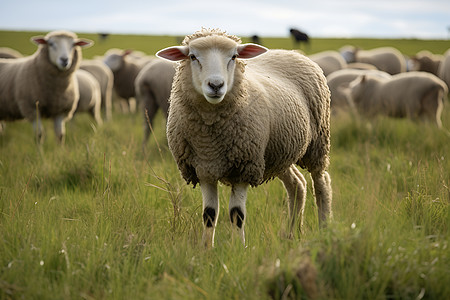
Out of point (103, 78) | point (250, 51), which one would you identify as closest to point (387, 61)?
point (103, 78)

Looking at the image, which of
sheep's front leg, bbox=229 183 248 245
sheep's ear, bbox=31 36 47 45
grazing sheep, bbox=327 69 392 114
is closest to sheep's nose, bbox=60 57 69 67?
sheep's ear, bbox=31 36 47 45

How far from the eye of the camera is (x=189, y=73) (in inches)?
112

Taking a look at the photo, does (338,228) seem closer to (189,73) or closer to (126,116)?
(189,73)

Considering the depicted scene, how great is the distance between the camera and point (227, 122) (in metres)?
2.84

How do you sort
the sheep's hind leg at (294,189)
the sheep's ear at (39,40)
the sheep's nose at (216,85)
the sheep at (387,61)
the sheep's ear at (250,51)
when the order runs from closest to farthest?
1. the sheep's nose at (216,85)
2. the sheep's ear at (250,51)
3. the sheep's hind leg at (294,189)
4. the sheep's ear at (39,40)
5. the sheep at (387,61)

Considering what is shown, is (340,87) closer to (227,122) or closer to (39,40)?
(39,40)

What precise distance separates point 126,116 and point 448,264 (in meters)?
9.94

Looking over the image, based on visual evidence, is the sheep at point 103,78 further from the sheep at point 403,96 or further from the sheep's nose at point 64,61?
the sheep at point 403,96

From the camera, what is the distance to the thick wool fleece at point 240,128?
2822 millimetres

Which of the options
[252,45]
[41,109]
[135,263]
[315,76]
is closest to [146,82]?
[41,109]

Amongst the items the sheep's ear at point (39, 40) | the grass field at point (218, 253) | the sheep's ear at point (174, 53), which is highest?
the sheep's ear at point (174, 53)

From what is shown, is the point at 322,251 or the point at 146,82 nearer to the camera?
A: the point at 322,251

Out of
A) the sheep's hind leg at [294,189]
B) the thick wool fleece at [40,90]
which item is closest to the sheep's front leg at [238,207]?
the sheep's hind leg at [294,189]

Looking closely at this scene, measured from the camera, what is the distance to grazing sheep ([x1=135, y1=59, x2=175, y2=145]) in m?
6.62
